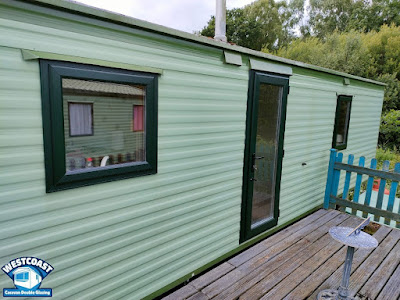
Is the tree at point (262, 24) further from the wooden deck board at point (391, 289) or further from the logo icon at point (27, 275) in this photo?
the logo icon at point (27, 275)

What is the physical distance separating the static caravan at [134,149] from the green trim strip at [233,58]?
0.02 metres

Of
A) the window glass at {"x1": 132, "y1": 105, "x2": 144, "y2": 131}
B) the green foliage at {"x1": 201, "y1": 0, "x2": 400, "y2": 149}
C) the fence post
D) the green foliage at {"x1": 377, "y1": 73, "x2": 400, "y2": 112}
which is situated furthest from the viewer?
the green foliage at {"x1": 201, "y1": 0, "x2": 400, "y2": 149}

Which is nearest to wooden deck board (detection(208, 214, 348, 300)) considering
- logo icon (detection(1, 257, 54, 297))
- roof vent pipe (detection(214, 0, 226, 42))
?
logo icon (detection(1, 257, 54, 297))

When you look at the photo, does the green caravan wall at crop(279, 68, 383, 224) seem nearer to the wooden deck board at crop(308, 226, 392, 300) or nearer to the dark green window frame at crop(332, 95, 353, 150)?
the dark green window frame at crop(332, 95, 353, 150)

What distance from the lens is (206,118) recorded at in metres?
2.95

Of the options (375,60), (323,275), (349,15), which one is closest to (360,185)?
(323,275)

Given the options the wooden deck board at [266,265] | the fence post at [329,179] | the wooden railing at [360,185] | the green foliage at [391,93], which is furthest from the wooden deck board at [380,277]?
the green foliage at [391,93]

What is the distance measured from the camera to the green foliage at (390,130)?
43.0 feet

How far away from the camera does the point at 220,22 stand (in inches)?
155

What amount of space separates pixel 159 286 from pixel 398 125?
1484cm

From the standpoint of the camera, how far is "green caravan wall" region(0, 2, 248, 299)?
1.76 meters

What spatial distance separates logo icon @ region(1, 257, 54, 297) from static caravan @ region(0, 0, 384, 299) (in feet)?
0.17

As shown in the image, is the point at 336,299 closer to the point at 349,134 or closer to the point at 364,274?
the point at 364,274

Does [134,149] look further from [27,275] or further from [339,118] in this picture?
[339,118]
